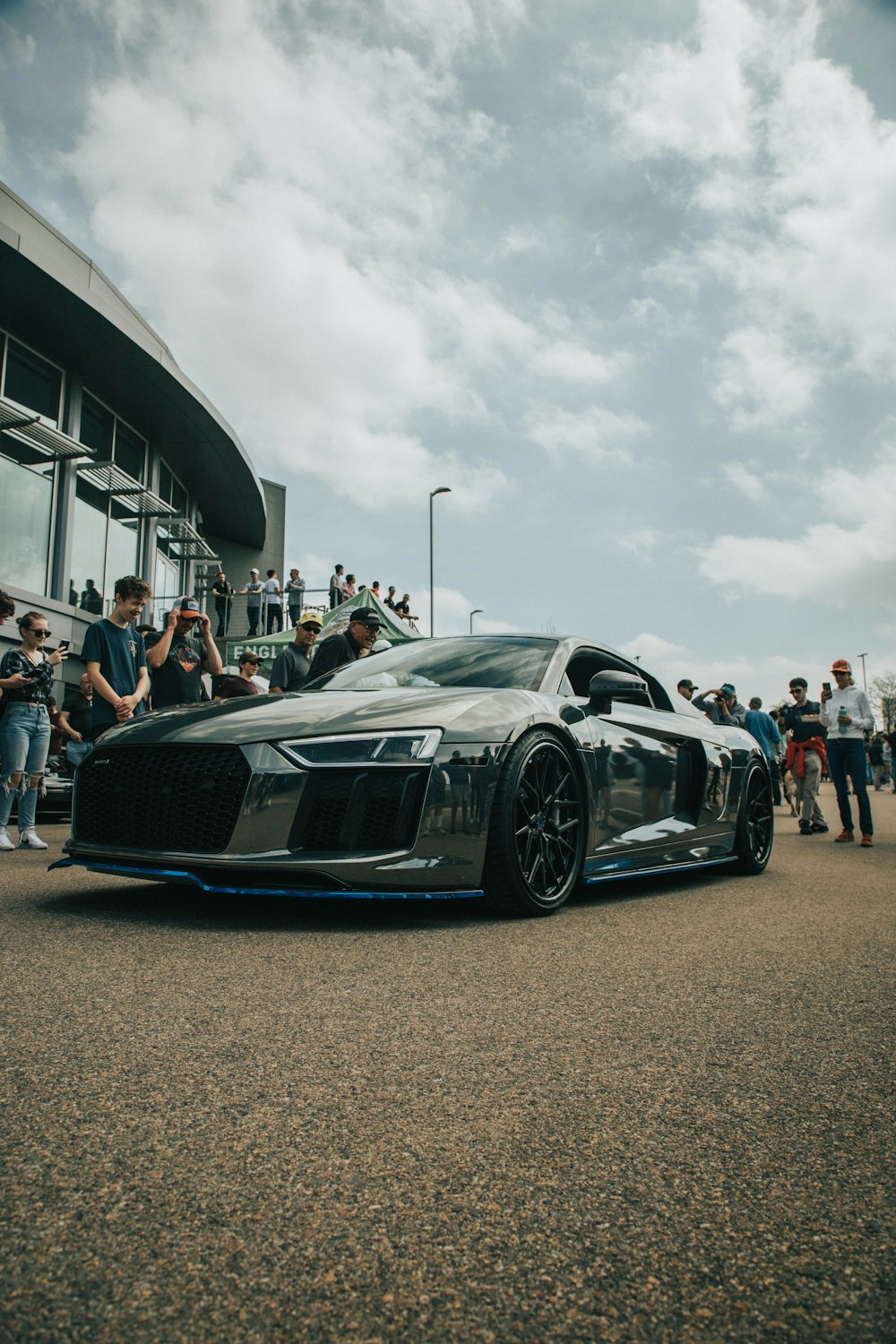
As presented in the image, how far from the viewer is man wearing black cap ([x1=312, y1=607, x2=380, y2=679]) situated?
23.9 feet

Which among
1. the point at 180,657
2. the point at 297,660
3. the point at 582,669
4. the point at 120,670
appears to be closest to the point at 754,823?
the point at 582,669

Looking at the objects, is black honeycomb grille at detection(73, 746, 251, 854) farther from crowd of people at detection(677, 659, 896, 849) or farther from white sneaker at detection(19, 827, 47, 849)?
crowd of people at detection(677, 659, 896, 849)

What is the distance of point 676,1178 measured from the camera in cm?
154

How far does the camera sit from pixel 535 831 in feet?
13.5

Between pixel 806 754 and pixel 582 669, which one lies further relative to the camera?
pixel 806 754

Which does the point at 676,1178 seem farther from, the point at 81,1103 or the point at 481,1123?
the point at 81,1103

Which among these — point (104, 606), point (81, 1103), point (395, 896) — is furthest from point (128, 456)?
point (81, 1103)


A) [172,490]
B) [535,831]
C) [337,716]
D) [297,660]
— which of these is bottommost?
[535,831]

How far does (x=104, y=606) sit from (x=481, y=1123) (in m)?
20.2

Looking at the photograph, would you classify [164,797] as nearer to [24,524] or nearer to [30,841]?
[30,841]

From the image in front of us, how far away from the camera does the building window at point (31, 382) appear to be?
690 inches

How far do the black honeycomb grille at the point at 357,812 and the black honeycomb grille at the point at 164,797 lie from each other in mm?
255

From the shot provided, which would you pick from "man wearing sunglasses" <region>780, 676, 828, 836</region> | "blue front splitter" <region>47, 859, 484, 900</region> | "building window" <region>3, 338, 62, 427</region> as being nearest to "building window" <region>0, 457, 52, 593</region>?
"building window" <region>3, 338, 62, 427</region>

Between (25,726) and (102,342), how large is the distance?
43.1 feet
